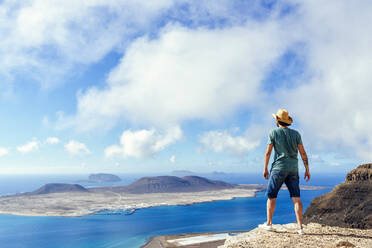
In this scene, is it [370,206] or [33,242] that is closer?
[370,206]

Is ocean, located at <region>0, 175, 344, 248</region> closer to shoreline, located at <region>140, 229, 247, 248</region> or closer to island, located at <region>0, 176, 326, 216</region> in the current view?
shoreline, located at <region>140, 229, 247, 248</region>

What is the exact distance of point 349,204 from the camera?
41.1 m

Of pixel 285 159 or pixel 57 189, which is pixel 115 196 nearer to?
pixel 57 189

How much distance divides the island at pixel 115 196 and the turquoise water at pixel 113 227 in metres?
11.0

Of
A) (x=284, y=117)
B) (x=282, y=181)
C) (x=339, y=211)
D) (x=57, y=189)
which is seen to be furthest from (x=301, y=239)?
(x=57, y=189)

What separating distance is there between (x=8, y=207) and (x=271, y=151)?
121765mm

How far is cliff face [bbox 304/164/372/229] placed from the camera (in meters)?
37.5

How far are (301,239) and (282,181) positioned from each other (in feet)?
3.96

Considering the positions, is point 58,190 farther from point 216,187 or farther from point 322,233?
point 322,233

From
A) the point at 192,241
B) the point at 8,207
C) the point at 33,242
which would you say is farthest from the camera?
the point at 8,207

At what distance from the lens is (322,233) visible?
20.6 ft

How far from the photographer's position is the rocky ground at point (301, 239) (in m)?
5.25

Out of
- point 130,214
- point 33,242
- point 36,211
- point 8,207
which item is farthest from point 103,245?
point 8,207

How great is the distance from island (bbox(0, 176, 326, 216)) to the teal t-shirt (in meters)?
91.4
